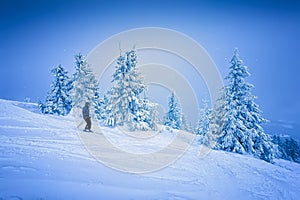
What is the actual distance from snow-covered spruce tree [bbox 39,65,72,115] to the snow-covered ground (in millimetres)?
19282

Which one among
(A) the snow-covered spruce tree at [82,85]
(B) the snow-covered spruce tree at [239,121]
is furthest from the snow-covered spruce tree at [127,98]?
(B) the snow-covered spruce tree at [239,121]

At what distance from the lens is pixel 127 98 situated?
27.4 metres

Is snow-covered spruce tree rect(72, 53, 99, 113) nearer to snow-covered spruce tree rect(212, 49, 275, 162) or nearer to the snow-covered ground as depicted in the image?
the snow-covered ground

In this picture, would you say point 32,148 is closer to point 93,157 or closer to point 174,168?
point 93,157

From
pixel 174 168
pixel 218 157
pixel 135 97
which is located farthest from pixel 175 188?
pixel 135 97

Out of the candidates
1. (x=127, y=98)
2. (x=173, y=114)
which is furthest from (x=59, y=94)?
(x=173, y=114)

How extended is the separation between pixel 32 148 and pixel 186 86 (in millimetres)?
16468

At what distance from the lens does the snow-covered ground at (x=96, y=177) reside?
21.5 feet

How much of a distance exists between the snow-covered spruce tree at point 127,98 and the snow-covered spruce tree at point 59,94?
10697 mm

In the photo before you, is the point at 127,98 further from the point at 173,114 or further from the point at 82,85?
the point at 173,114

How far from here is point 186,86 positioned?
23734 millimetres

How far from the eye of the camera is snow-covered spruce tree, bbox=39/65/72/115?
115ft

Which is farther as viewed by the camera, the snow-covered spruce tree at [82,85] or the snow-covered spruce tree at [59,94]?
the snow-covered spruce tree at [59,94]

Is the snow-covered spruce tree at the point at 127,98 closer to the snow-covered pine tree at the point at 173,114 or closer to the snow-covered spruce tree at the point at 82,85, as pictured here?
the snow-covered spruce tree at the point at 82,85
